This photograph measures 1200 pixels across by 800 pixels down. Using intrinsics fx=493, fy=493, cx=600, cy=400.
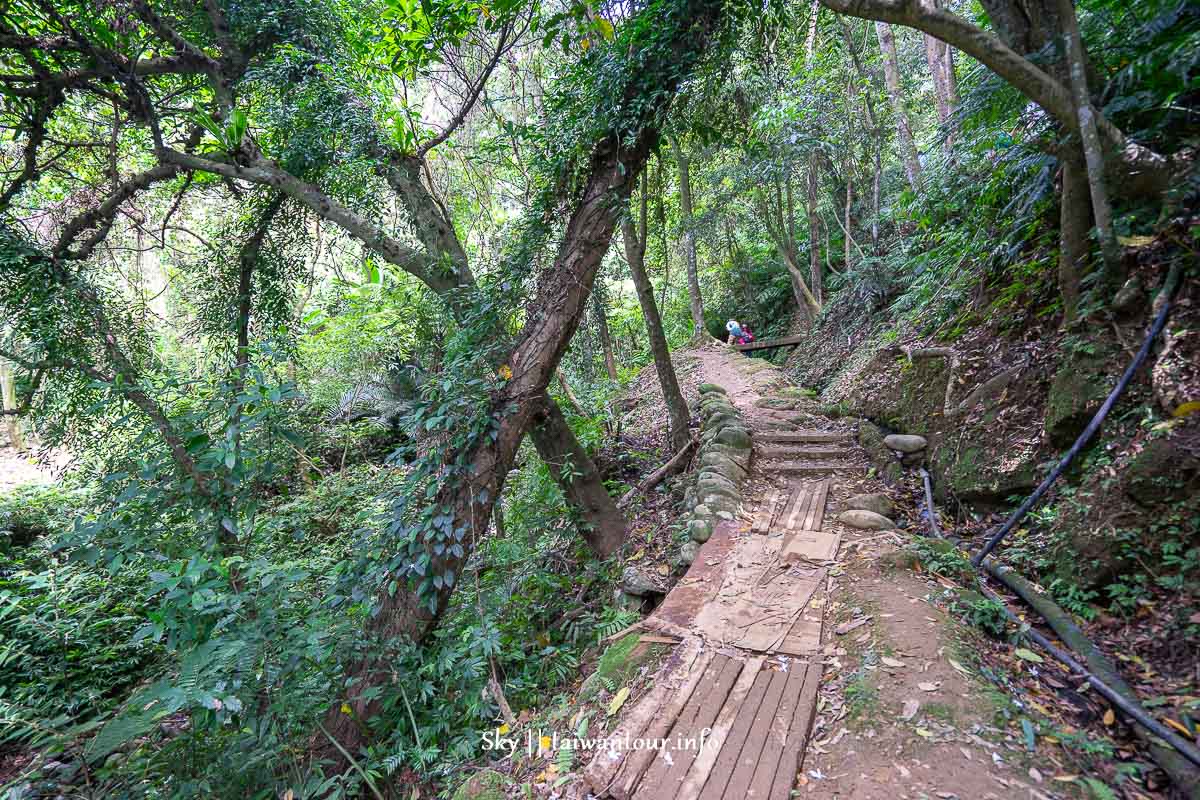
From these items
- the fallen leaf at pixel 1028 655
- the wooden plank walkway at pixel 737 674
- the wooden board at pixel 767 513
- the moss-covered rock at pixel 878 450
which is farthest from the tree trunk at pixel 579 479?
the fallen leaf at pixel 1028 655

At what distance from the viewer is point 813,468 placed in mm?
5258

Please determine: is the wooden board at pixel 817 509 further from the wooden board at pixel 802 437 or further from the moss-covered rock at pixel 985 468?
the wooden board at pixel 802 437

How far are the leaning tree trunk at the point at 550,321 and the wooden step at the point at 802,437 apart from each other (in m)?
3.06

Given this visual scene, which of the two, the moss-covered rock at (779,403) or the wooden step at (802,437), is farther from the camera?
the moss-covered rock at (779,403)

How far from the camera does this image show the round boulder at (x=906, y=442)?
15.3ft

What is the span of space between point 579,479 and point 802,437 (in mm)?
2832

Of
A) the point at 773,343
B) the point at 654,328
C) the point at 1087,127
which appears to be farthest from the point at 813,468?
the point at 773,343

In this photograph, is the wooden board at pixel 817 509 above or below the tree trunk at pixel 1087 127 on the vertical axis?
below

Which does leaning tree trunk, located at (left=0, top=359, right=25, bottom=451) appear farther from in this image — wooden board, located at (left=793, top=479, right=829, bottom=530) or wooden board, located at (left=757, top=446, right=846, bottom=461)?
wooden board, located at (left=793, top=479, right=829, bottom=530)

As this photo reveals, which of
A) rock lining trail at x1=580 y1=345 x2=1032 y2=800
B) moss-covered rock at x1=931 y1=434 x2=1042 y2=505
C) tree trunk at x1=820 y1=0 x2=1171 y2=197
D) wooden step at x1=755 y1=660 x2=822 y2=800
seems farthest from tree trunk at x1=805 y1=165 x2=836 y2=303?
wooden step at x1=755 y1=660 x2=822 y2=800

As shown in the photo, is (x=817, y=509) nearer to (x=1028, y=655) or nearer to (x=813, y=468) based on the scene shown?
(x=813, y=468)

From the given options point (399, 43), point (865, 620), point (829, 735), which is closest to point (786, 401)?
point (865, 620)

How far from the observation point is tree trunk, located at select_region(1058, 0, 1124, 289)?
2869 mm

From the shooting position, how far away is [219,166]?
3963 mm
